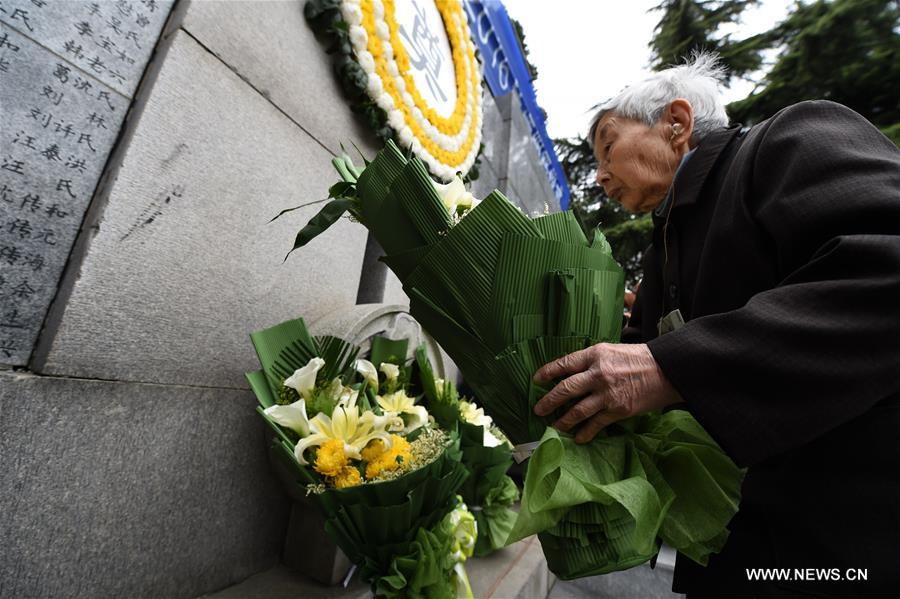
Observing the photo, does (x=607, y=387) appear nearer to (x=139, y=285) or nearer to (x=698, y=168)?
(x=698, y=168)

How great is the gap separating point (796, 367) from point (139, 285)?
221cm

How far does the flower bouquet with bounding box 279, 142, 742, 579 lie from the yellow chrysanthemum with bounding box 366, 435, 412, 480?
68 centimetres

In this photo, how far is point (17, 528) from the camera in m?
1.41

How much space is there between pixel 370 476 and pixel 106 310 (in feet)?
3.99

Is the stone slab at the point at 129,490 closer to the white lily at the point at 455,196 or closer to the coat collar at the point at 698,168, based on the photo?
the white lily at the point at 455,196

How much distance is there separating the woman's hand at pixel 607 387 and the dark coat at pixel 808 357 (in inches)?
1.5

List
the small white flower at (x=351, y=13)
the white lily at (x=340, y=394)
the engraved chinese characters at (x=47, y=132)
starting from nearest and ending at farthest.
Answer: the engraved chinese characters at (x=47, y=132), the white lily at (x=340, y=394), the small white flower at (x=351, y=13)

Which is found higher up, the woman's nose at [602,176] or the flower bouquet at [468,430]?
the woman's nose at [602,176]

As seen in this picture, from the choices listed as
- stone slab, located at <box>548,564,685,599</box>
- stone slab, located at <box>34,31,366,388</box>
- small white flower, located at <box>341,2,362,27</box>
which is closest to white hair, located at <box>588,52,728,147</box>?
stone slab, located at <box>34,31,366,388</box>

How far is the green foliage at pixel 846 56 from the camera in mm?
5949

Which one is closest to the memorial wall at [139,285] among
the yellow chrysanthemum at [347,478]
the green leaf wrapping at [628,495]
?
the yellow chrysanthemum at [347,478]

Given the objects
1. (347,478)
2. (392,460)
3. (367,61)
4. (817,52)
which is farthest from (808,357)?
(817,52)

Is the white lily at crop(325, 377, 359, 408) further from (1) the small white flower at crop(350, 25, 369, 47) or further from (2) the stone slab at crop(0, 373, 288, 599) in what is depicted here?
(1) the small white flower at crop(350, 25, 369, 47)

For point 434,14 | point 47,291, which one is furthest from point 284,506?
point 434,14
